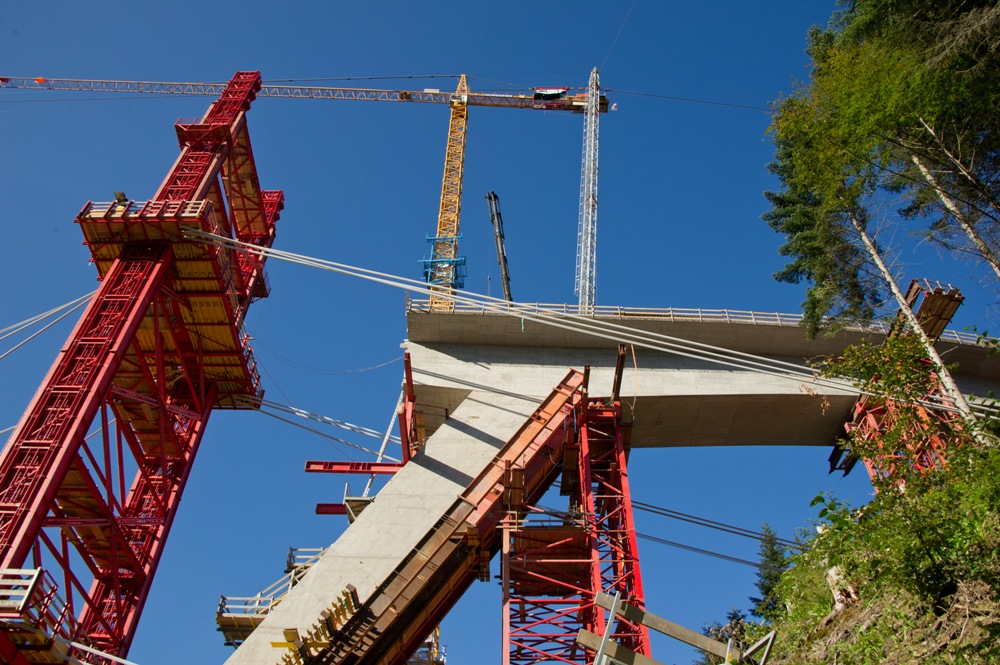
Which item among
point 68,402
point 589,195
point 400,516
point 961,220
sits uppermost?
point 589,195

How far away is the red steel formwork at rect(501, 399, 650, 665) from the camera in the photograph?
20828mm

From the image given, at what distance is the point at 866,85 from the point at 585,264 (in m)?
29.6

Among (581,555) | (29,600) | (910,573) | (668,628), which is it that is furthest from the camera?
(581,555)

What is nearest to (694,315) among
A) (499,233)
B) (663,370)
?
(663,370)

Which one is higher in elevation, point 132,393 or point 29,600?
point 132,393

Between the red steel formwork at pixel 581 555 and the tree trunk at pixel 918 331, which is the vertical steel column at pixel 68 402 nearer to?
the red steel formwork at pixel 581 555

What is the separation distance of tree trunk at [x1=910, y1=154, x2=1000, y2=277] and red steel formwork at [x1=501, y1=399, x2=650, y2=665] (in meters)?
11.0

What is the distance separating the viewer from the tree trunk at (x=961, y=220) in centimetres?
1762

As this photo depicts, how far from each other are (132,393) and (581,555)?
14.8 metres

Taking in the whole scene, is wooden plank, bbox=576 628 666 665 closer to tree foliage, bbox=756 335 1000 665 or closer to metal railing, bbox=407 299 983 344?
tree foliage, bbox=756 335 1000 665

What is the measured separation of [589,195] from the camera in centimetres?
5334

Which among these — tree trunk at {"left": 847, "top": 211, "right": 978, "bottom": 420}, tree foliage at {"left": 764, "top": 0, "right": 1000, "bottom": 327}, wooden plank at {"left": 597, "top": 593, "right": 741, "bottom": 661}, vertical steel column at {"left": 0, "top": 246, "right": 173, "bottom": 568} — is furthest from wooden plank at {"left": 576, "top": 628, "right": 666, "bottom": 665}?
vertical steel column at {"left": 0, "top": 246, "right": 173, "bottom": 568}

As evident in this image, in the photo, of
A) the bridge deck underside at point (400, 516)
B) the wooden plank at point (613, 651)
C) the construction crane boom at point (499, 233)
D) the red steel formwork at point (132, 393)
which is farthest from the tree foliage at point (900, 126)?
the construction crane boom at point (499, 233)

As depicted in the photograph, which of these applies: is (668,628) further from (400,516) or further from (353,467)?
(353,467)
